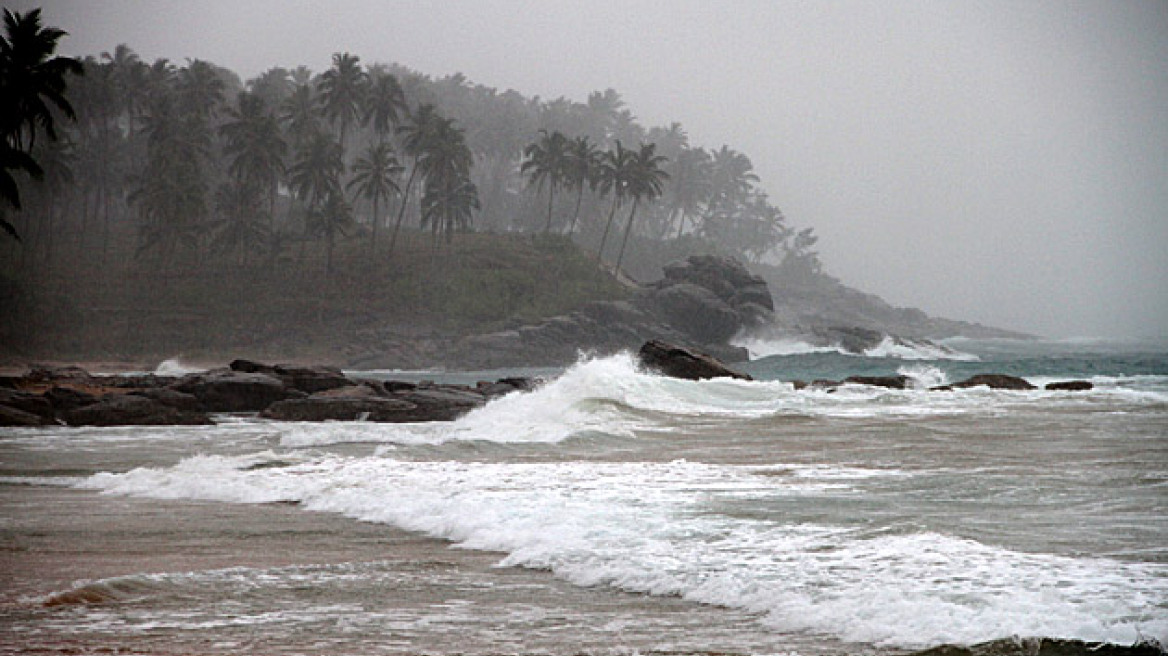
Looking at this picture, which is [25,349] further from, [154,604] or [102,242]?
[154,604]

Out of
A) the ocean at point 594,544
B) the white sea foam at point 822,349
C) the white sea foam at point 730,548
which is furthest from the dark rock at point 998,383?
the white sea foam at point 822,349

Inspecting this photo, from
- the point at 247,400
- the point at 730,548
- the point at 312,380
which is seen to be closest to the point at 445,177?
the point at 312,380

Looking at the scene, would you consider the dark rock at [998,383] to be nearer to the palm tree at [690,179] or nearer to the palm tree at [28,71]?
the palm tree at [28,71]

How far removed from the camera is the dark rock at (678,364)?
3094cm

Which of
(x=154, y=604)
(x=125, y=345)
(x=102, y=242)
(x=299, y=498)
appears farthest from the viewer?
(x=102, y=242)

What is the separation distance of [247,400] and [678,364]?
12588 mm

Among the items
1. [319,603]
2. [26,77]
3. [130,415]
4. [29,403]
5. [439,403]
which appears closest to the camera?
[319,603]

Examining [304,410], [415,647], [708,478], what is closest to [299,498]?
[708,478]

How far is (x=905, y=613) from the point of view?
5.66m

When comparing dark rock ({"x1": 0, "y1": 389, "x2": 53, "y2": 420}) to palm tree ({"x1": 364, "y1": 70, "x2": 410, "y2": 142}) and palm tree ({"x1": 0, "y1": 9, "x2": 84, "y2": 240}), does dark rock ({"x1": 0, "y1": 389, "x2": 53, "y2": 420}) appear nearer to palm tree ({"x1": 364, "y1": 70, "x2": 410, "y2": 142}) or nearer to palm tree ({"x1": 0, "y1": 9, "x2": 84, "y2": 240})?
palm tree ({"x1": 0, "y1": 9, "x2": 84, "y2": 240})

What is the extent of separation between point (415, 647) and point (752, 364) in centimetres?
6390

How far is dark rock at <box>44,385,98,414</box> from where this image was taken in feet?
80.0

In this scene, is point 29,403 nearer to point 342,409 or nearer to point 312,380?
point 342,409

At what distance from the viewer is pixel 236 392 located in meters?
27.4
